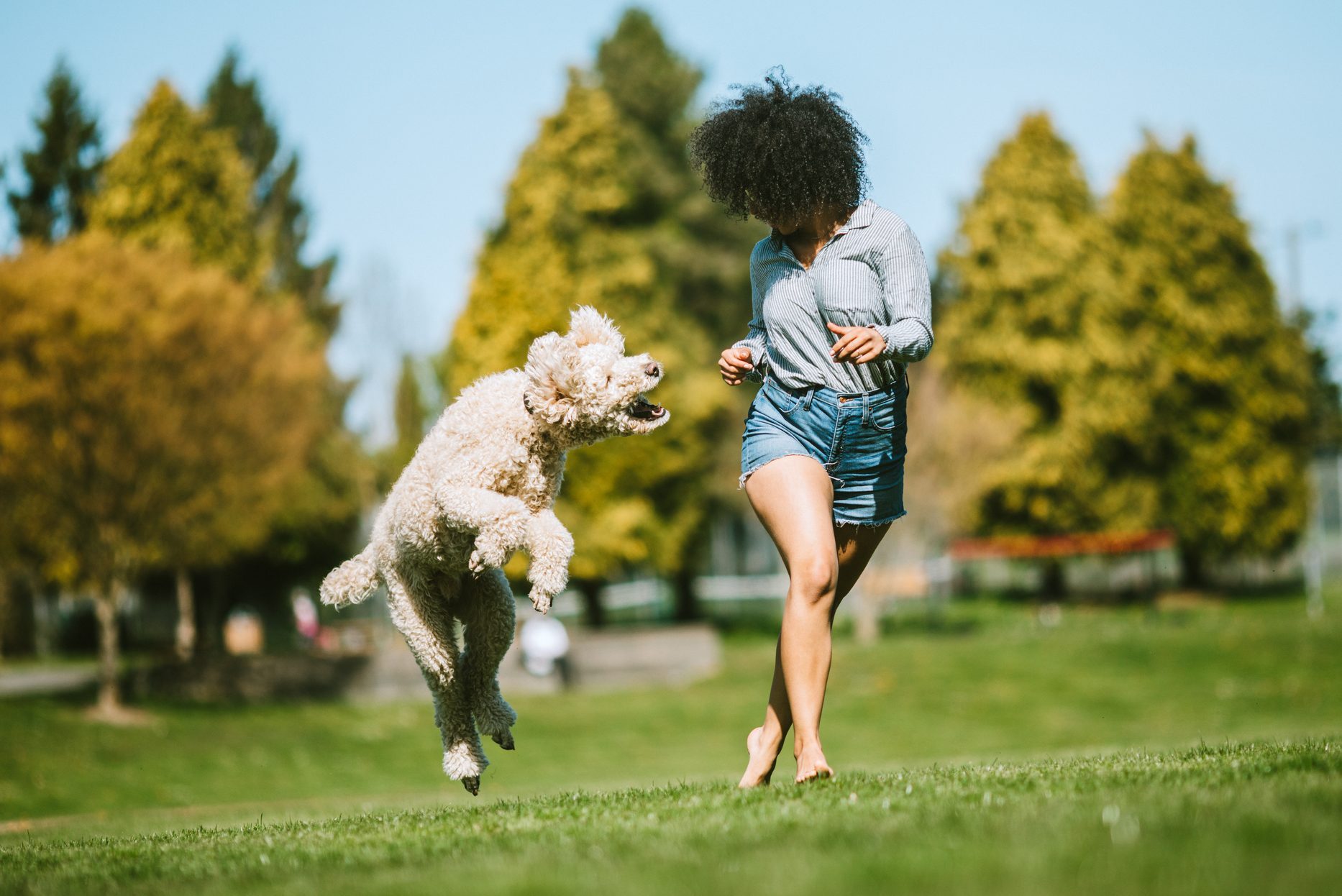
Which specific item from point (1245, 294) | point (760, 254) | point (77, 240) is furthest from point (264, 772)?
point (1245, 294)

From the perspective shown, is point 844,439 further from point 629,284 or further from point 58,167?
point 58,167

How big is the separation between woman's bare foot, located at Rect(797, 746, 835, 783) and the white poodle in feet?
3.49

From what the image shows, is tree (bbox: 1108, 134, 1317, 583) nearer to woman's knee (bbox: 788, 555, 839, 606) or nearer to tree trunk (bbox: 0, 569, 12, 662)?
tree trunk (bbox: 0, 569, 12, 662)

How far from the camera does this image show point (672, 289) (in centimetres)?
3462

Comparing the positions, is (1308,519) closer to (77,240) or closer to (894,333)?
(77,240)

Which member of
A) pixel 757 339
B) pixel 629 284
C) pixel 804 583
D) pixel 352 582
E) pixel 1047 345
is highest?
pixel 629 284

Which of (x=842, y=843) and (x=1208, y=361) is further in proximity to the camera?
(x=1208, y=361)

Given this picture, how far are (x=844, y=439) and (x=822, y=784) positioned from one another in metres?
1.26

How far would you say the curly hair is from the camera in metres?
5.12

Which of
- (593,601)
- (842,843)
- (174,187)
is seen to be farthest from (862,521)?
(174,187)

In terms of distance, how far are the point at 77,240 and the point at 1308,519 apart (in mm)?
32257

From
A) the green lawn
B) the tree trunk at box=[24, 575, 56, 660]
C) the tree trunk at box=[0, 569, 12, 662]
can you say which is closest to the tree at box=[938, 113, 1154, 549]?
the green lawn

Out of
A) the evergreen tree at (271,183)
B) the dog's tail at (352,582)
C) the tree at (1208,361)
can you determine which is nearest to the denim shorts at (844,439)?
the dog's tail at (352,582)

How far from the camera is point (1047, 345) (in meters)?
34.9
